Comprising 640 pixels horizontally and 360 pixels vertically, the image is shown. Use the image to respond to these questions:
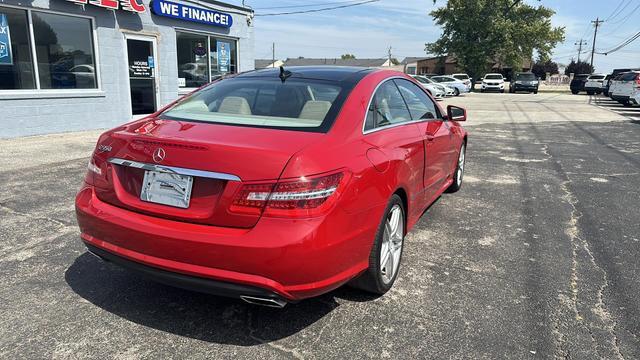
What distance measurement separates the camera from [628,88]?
22219mm

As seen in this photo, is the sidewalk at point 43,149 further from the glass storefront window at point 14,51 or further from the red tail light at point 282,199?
the red tail light at point 282,199

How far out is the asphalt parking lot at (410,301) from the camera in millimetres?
2730

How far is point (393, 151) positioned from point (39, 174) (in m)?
5.57

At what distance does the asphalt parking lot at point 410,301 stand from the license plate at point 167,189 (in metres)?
0.80

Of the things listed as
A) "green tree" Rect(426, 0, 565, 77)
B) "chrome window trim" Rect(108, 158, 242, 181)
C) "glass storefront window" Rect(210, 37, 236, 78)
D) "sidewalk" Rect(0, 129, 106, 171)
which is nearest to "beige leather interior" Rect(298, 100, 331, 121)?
"chrome window trim" Rect(108, 158, 242, 181)

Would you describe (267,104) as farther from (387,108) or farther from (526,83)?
(526,83)

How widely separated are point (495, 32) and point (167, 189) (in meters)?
52.8

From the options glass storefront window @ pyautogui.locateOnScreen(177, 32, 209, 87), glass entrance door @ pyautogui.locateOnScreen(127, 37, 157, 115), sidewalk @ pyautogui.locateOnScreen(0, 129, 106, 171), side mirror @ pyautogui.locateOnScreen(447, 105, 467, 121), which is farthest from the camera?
glass storefront window @ pyautogui.locateOnScreen(177, 32, 209, 87)

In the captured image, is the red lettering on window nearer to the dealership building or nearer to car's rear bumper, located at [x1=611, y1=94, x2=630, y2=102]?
the dealership building

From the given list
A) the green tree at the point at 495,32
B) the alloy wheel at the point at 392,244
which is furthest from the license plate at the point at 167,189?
the green tree at the point at 495,32

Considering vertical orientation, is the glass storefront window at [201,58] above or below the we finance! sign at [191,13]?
below

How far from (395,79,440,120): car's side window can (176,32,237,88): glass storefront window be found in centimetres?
1016

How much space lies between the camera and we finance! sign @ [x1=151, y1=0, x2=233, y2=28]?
39.5ft

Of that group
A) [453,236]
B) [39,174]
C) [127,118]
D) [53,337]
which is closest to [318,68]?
[453,236]
